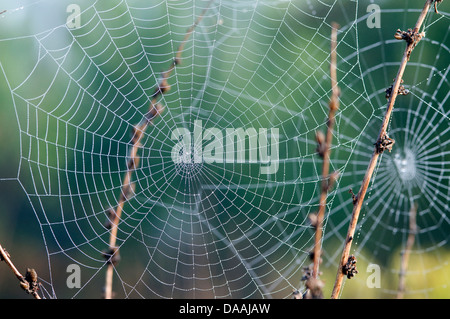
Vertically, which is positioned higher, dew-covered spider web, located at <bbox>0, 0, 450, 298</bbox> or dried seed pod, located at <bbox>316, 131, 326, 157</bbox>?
dew-covered spider web, located at <bbox>0, 0, 450, 298</bbox>

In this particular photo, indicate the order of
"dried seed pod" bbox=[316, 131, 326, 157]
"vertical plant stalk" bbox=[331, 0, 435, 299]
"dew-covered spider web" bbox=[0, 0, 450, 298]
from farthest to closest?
1. "dew-covered spider web" bbox=[0, 0, 450, 298]
2. "vertical plant stalk" bbox=[331, 0, 435, 299]
3. "dried seed pod" bbox=[316, 131, 326, 157]

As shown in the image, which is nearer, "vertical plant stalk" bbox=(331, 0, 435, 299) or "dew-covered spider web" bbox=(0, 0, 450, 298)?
"vertical plant stalk" bbox=(331, 0, 435, 299)

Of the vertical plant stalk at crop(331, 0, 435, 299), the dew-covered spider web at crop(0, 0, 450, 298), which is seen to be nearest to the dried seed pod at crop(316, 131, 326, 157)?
the vertical plant stalk at crop(331, 0, 435, 299)

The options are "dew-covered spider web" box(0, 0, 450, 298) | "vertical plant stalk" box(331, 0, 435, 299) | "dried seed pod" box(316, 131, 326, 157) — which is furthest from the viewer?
"dew-covered spider web" box(0, 0, 450, 298)

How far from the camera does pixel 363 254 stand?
35.6 feet

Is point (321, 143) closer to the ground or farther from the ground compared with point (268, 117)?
closer to the ground

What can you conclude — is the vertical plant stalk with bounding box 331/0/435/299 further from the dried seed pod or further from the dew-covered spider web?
the dew-covered spider web

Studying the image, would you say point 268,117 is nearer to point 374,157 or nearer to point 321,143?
point 374,157

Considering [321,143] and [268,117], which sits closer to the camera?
[321,143]

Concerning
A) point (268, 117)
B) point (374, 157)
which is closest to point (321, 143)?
point (374, 157)

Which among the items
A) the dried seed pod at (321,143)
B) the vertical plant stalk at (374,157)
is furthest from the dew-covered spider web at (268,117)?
the dried seed pod at (321,143)

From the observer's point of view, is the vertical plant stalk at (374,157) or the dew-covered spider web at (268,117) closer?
the vertical plant stalk at (374,157)

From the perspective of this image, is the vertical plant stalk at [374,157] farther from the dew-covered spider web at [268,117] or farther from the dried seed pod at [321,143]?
the dew-covered spider web at [268,117]
